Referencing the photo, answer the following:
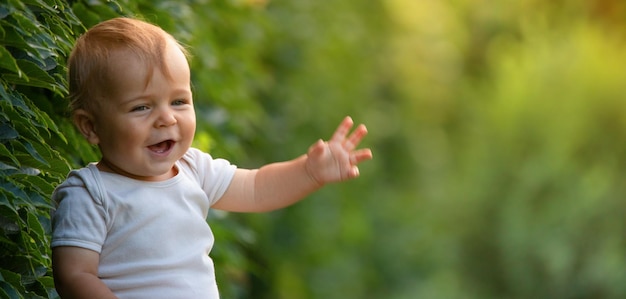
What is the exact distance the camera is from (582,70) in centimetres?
955

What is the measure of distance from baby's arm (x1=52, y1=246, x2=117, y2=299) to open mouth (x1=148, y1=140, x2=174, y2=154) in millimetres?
288

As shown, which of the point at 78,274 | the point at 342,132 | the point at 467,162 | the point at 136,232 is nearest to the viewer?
the point at 78,274

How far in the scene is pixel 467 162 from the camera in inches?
408

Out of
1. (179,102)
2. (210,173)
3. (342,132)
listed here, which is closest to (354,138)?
(342,132)

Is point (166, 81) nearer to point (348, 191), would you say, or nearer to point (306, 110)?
point (306, 110)

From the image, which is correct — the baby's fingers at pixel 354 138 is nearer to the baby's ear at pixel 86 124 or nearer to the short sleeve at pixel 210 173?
the short sleeve at pixel 210 173

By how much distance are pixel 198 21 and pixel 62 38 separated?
2.45 metres

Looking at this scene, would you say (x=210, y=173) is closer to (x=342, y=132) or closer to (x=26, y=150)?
(x=342, y=132)

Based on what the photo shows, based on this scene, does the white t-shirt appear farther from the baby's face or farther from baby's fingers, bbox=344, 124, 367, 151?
baby's fingers, bbox=344, 124, 367, 151

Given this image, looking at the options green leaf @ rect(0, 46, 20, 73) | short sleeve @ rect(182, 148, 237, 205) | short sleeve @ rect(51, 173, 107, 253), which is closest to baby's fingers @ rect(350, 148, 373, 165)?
short sleeve @ rect(182, 148, 237, 205)

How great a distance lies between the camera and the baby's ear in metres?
2.70

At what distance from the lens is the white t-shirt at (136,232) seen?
101 inches

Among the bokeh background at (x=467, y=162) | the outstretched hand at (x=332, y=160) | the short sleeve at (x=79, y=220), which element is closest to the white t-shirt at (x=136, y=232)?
the short sleeve at (x=79, y=220)

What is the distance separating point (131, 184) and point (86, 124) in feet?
0.60
